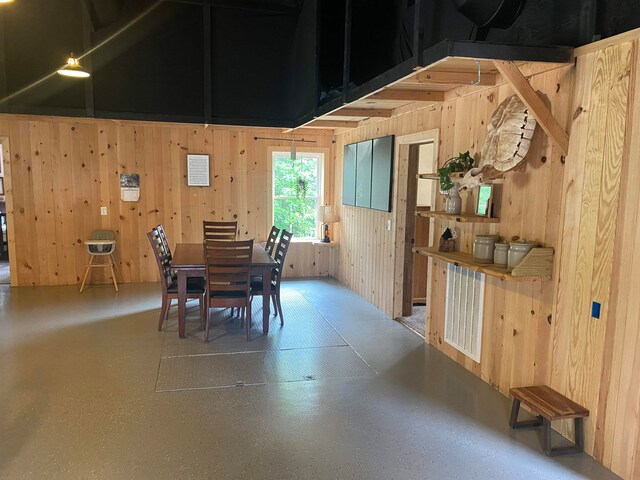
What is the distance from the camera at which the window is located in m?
7.24

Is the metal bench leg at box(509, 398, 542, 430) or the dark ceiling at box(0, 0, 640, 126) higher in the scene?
the dark ceiling at box(0, 0, 640, 126)

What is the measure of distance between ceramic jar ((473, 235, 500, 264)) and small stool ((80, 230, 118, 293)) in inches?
195

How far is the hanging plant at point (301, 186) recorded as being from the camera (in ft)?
23.9

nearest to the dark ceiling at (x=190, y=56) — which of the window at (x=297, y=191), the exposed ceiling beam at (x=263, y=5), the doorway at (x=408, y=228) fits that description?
the exposed ceiling beam at (x=263, y=5)

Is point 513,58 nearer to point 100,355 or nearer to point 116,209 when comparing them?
point 100,355

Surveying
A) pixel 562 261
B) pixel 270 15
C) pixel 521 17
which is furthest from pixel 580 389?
pixel 270 15

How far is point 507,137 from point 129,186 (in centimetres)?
531

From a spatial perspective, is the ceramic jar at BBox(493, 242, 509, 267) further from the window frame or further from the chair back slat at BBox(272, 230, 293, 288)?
the window frame

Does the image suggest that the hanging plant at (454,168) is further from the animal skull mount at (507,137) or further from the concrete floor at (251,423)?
the concrete floor at (251,423)

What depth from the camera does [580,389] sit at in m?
2.68

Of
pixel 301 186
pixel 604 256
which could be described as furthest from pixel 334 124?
pixel 604 256

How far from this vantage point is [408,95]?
3879 millimetres

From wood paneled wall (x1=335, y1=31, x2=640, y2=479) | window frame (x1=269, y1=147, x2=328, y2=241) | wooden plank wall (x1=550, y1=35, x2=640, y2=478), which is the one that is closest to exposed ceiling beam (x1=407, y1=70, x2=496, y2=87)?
wood paneled wall (x1=335, y1=31, x2=640, y2=479)

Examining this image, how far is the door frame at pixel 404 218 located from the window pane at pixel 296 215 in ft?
8.39
